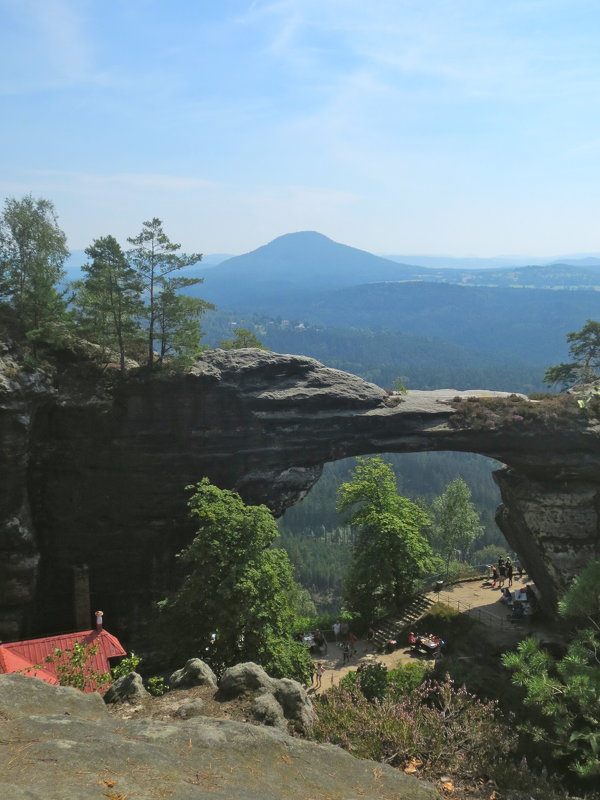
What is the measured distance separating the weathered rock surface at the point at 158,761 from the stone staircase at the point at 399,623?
25.7 meters

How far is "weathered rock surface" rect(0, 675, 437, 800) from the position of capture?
7613 mm

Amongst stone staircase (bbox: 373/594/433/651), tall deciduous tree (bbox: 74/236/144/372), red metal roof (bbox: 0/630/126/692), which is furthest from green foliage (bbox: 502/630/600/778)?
tall deciduous tree (bbox: 74/236/144/372)

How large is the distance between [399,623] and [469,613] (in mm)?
4497

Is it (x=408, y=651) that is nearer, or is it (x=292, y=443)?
(x=408, y=651)

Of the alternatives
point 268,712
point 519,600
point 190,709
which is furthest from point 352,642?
point 190,709

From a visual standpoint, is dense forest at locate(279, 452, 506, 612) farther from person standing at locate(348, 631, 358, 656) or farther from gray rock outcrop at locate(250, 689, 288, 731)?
gray rock outcrop at locate(250, 689, 288, 731)

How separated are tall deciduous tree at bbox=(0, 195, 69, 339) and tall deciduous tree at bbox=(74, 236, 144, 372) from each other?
1.81 meters

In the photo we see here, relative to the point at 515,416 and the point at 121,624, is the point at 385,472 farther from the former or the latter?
the point at 121,624

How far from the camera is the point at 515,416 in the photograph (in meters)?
35.8

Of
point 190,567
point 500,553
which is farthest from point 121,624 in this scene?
point 500,553

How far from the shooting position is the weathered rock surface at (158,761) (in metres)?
7.61

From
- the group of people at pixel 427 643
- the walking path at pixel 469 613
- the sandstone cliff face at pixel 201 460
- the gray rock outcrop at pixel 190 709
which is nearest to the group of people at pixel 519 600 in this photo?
the walking path at pixel 469 613

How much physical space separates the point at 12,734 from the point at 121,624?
27749 mm

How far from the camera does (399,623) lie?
119ft
